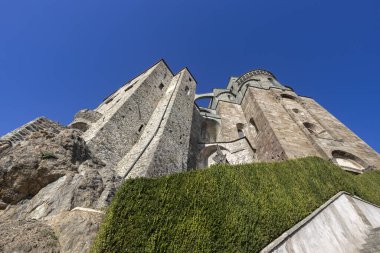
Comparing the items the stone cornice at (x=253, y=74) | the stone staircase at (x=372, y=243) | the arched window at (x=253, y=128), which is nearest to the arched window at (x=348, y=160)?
the arched window at (x=253, y=128)

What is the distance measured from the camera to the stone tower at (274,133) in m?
14.3

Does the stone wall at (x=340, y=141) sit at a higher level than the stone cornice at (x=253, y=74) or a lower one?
lower

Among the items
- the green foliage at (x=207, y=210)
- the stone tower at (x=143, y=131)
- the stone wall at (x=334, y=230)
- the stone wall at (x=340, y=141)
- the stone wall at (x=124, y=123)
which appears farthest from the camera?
the stone wall at (x=340, y=141)

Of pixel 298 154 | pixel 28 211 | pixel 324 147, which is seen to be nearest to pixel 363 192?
pixel 298 154

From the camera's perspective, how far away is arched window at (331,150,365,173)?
46.1 ft

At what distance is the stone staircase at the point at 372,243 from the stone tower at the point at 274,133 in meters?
6.81

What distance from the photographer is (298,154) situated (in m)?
13.3

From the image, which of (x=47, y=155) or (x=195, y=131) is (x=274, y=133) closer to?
(x=195, y=131)

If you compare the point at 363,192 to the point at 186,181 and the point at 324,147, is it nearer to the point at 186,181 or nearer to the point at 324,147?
the point at 324,147

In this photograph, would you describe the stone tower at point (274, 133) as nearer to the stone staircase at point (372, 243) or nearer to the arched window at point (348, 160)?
the arched window at point (348, 160)

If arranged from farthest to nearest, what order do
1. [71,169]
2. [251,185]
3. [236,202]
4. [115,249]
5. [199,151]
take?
[199,151], [71,169], [251,185], [236,202], [115,249]

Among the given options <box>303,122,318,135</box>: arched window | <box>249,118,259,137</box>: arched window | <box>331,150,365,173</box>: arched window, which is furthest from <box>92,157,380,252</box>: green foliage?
<box>249,118,259,137</box>: arched window

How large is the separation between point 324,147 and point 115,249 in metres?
14.2

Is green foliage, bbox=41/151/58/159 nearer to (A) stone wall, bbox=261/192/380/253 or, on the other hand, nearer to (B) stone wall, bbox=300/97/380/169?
(A) stone wall, bbox=261/192/380/253
